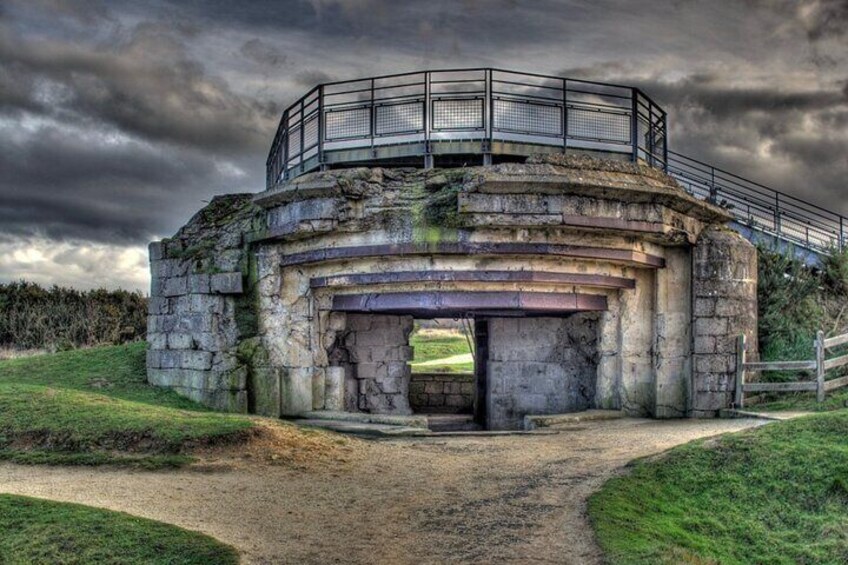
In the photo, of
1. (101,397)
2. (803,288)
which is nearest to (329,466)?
(101,397)

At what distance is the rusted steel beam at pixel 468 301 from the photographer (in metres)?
13.0

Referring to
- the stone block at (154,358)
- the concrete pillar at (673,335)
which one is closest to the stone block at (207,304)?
the stone block at (154,358)

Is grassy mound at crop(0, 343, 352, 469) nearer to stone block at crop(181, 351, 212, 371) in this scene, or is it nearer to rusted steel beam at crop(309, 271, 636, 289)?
stone block at crop(181, 351, 212, 371)

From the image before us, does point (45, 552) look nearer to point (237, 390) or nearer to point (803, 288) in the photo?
point (237, 390)

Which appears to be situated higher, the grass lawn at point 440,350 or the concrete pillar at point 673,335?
the concrete pillar at point 673,335

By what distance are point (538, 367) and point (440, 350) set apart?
759 inches

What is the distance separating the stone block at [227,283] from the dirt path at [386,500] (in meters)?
4.82

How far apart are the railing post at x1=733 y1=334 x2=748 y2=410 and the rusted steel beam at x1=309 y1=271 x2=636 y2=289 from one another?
233 cm

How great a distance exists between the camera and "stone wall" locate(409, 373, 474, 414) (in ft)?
63.9

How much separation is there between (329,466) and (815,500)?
5114mm

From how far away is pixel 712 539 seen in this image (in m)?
7.47

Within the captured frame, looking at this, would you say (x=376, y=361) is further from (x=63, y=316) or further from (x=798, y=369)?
(x=63, y=316)

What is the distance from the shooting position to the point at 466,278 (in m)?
12.8

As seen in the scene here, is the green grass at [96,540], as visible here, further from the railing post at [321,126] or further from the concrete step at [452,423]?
the concrete step at [452,423]
